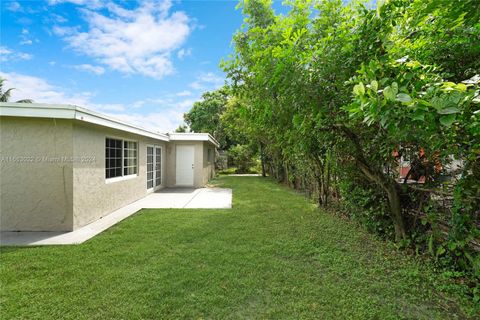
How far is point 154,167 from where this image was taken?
10.6 meters

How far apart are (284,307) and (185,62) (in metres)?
12.7

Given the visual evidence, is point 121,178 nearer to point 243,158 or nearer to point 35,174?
point 35,174

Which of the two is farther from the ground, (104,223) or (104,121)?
(104,121)

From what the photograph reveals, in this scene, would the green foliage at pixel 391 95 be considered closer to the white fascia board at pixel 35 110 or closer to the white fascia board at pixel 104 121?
the white fascia board at pixel 104 121

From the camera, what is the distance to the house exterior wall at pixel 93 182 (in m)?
5.14

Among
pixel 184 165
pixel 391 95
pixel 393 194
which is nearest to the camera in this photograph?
pixel 391 95

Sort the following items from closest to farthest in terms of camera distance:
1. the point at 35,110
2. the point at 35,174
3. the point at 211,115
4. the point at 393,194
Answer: the point at 393,194 → the point at 35,110 → the point at 35,174 → the point at 211,115

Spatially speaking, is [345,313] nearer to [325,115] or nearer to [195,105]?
[325,115]

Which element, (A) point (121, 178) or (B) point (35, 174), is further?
(A) point (121, 178)

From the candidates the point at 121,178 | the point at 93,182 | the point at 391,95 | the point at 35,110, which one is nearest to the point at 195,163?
the point at 121,178

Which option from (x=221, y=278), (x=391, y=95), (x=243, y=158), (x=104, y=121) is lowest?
(x=221, y=278)

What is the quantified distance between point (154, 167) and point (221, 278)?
856 centimetres

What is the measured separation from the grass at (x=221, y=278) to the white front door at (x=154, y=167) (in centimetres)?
544

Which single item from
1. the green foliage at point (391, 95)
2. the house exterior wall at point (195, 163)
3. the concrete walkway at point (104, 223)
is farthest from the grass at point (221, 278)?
the house exterior wall at point (195, 163)
